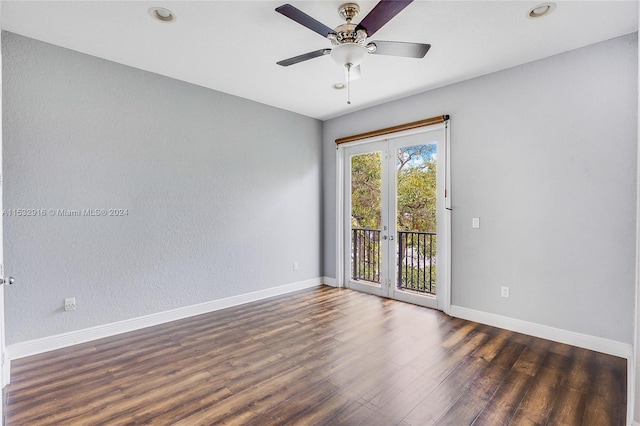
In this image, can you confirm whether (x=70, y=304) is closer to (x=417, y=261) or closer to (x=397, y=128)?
(x=417, y=261)

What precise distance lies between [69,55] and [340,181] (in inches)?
142

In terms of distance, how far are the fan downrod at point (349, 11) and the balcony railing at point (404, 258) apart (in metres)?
2.71

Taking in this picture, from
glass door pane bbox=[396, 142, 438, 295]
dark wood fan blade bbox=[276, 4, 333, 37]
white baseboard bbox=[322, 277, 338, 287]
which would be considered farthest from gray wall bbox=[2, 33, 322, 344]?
dark wood fan blade bbox=[276, 4, 333, 37]

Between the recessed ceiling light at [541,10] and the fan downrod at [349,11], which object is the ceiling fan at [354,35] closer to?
the fan downrod at [349,11]

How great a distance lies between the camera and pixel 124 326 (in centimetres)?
335

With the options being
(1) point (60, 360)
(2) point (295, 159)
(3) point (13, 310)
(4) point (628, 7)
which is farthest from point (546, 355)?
(3) point (13, 310)

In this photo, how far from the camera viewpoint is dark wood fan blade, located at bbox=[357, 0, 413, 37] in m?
1.96

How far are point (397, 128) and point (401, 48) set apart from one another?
193 centimetres

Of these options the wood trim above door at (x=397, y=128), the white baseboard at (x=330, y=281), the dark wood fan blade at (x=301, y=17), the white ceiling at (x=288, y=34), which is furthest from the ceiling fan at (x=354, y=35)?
the white baseboard at (x=330, y=281)

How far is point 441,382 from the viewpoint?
2.39 metres

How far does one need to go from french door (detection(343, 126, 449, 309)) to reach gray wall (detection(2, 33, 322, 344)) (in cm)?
108

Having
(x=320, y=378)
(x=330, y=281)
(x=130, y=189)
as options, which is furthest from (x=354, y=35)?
(x=330, y=281)

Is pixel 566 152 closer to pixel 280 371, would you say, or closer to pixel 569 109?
pixel 569 109

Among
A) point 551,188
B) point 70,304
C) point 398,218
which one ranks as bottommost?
point 70,304
